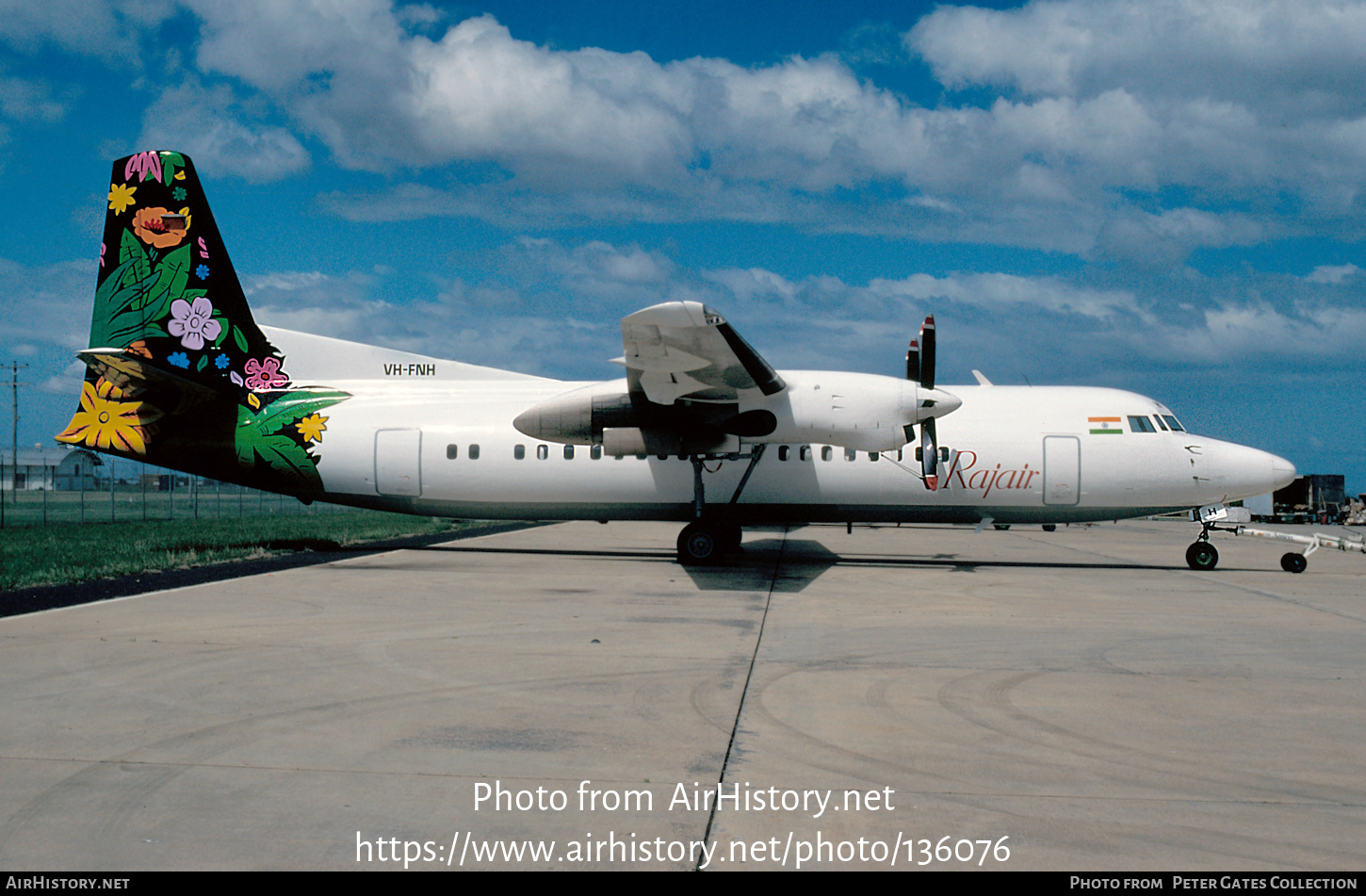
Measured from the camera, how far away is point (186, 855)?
379 cm

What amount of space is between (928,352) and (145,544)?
17.3 meters

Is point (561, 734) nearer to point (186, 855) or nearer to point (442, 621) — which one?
point (186, 855)

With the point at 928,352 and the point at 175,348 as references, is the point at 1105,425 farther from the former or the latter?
the point at 175,348

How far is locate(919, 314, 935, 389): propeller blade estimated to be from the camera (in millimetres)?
15367

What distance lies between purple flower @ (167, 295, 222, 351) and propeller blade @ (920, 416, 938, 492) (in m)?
13.8

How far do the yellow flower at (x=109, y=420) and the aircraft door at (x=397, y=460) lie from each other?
414 cm

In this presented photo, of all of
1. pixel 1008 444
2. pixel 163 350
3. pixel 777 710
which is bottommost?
pixel 777 710

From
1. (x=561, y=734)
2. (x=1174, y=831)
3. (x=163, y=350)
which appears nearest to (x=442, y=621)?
(x=561, y=734)

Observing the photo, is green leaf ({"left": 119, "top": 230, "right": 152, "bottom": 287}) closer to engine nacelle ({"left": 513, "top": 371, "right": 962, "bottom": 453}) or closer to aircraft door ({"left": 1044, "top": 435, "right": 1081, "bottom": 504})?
engine nacelle ({"left": 513, "top": 371, "right": 962, "bottom": 453})

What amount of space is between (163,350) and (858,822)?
679 inches

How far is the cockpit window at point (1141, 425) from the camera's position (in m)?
16.8

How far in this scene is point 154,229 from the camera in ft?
55.3

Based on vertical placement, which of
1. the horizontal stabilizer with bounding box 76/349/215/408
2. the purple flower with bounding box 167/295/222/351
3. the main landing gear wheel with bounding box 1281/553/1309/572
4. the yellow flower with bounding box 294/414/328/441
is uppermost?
the purple flower with bounding box 167/295/222/351

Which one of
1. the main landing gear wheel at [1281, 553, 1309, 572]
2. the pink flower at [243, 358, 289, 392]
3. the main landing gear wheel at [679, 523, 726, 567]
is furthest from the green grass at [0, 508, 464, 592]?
the main landing gear wheel at [1281, 553, 1309, 572]
